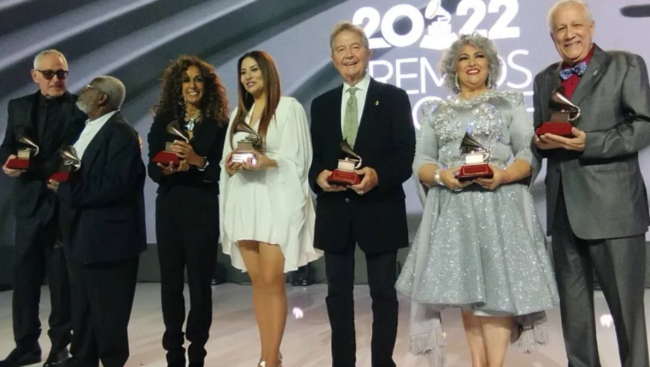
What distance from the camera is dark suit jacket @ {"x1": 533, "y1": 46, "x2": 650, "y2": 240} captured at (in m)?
2.55

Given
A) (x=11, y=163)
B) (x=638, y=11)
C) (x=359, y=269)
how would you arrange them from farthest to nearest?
(x=359, y=269)
(x=638, y=11)
(x=11, y=163)

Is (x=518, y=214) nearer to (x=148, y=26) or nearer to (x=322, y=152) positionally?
(x=322, y=152)

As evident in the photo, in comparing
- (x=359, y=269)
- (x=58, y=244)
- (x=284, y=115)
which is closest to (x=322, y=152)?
(x=284, y=115)

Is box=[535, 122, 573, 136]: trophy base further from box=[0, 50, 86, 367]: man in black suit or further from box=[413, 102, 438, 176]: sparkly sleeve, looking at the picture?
box=[0, 50, 86, 367]: man in black suit

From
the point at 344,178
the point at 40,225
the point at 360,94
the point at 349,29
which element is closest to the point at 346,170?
the point at 344,178

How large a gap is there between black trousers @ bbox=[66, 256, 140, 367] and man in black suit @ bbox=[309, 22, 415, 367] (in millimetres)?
894

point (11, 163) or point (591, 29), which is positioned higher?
point (591, 29)

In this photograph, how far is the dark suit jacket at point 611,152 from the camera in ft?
8.37

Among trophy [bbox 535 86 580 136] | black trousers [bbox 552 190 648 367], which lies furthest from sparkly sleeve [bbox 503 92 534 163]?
black trousers [bbox 552 190 648 367]

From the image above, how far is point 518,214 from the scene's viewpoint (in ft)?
8.55

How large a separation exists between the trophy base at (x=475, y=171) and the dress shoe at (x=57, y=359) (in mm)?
2377

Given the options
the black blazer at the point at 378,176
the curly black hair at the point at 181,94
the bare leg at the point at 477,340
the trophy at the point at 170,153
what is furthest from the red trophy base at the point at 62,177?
the bare leg at the point at 477,340

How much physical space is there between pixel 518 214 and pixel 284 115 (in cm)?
109

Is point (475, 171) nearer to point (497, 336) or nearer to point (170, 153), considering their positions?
point (497, 336)
